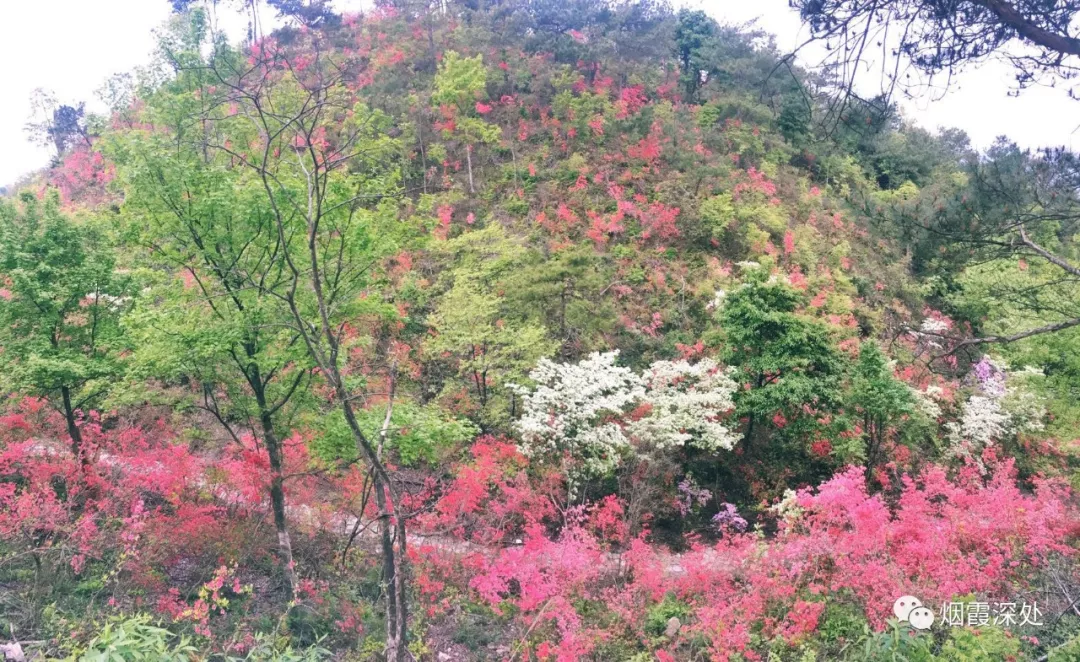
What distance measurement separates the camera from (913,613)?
23.1 feet

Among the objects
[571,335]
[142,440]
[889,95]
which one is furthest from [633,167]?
[889,95]

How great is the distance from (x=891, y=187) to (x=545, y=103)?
1653cm

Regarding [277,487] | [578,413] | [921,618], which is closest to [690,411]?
[578,413]

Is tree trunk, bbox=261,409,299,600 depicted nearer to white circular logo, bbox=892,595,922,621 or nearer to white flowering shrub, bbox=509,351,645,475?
white flowering shrub, bbox=509,351,645,475

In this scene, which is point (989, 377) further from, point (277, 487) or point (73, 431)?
point (73, 431)

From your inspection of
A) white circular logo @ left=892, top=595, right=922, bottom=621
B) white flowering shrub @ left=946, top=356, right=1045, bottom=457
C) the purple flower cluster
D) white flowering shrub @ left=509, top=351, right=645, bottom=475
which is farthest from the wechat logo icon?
the purple flower cluster

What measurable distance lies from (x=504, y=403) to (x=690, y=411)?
14.7 ft

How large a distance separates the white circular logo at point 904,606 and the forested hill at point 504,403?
0.28m

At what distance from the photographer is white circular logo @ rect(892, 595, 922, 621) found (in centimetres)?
700

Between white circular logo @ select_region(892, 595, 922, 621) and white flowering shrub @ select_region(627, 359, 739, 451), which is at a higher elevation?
white flowering shrub @ select_region(627, 359, 739, 451)

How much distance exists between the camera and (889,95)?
3.78 metres

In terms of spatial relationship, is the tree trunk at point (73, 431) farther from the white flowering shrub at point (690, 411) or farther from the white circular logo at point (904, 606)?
the white circular logo at point (904, 606)

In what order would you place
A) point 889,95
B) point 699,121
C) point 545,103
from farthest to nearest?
point 545,103 < point 699,121 < point 889,95

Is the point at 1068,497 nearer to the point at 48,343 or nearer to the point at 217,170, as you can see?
the point at 217,170
